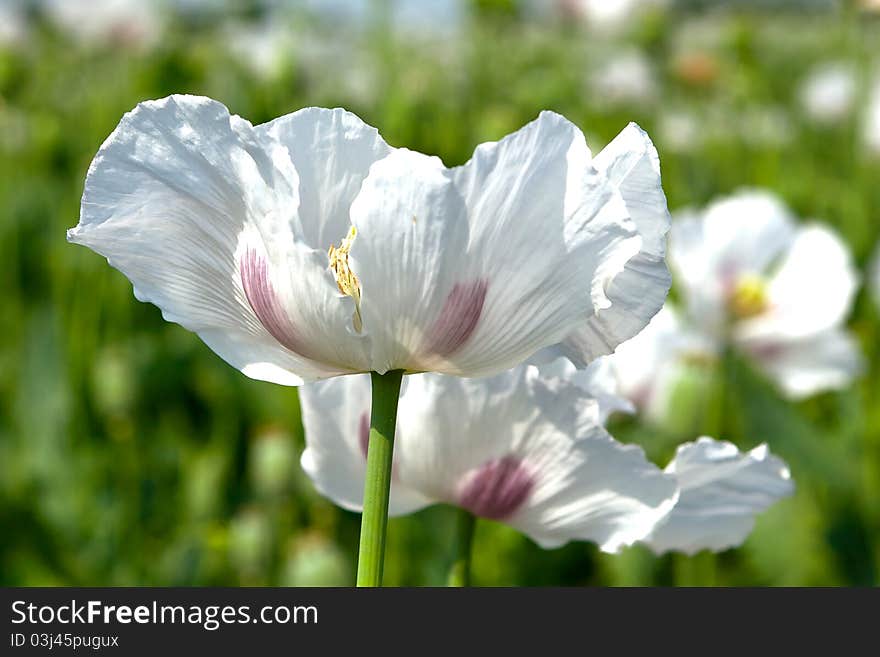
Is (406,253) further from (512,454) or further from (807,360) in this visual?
(807,360)

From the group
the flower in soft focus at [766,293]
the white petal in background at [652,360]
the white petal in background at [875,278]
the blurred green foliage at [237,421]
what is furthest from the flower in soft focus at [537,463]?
the white petal in background at [875,278]

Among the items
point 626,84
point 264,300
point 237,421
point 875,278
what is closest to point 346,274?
point 264,300

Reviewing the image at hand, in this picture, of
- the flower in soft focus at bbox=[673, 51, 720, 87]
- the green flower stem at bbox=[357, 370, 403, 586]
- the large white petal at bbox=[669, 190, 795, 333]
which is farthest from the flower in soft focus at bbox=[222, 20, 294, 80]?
the green flower stem at bbox=[357, 370, 403, 586]

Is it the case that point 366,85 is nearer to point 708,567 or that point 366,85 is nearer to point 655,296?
point 708,567

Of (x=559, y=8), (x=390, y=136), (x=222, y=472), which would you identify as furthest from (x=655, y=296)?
(x=559, y=8)

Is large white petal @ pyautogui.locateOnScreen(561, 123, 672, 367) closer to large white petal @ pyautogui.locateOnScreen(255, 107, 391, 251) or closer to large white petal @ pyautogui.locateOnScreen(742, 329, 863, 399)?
large white petal @ pyautogui.locateOnScreen(255, 107, 391, 251)

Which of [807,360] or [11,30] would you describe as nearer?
[807,360]
